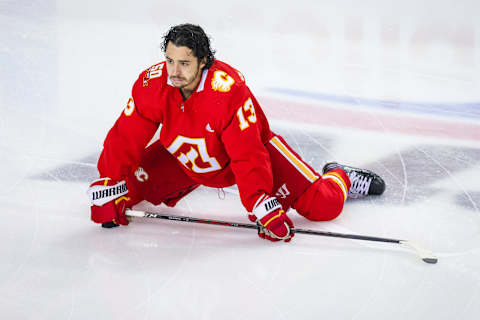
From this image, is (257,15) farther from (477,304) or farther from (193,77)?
(477,304)

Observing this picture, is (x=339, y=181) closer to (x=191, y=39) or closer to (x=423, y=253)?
(x=423, y=253)

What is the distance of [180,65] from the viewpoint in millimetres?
2180

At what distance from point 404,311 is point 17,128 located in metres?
2.32

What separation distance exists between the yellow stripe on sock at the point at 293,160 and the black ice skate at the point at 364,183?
1.06ft

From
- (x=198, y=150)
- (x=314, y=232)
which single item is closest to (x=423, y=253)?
(x=314, y=232)

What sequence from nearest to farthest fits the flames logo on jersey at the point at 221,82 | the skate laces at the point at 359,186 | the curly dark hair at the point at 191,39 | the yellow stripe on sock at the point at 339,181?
the curly dark hair at the point at 191,39 < the flames logo on jersey at the point at 221,82 < the yellow stripe on sock at the point at 339,181 < the skate laces at the point at 359,186

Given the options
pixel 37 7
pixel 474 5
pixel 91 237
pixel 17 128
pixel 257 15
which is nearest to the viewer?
pixel 91 237

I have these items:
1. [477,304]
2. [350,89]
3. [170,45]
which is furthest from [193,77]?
[350,89]

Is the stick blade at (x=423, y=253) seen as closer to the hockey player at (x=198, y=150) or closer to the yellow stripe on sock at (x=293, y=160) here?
the hockey player at (x=198, y=150)

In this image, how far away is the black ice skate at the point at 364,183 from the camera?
9.53ft

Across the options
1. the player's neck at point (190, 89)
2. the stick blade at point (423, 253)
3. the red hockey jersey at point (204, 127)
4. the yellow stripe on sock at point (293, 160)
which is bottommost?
the stick blade at point (423, 253)

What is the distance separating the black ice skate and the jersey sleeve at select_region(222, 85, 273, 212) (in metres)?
0.68

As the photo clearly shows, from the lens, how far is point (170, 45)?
2170mm

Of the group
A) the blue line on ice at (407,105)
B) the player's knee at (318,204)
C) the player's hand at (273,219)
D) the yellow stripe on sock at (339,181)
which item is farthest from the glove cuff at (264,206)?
the blue line on ice at (407,105)
